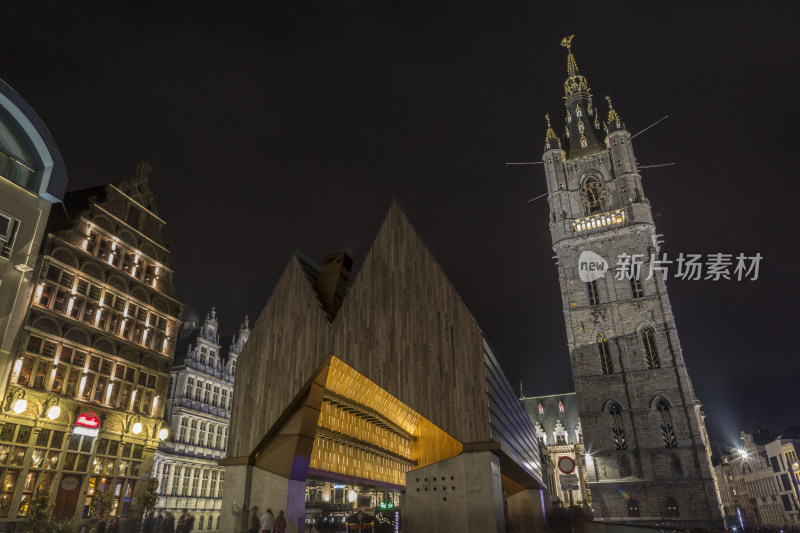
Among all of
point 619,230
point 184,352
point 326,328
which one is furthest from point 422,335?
point 619,230

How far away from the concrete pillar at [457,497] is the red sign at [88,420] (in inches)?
787

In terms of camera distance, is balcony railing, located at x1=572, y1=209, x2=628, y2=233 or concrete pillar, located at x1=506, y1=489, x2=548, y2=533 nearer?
concrete pillar, located at x1=506, y1=489, x2=548, y2=533

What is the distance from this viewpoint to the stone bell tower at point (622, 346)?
53.9m

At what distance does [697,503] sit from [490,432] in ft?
152

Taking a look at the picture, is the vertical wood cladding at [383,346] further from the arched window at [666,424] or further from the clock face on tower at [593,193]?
the clock face on tower at [593,193]

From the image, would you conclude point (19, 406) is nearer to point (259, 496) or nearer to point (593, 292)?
point (259, 496)

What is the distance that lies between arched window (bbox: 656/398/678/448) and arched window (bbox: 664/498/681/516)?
5654mm

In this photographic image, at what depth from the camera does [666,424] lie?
56781mm

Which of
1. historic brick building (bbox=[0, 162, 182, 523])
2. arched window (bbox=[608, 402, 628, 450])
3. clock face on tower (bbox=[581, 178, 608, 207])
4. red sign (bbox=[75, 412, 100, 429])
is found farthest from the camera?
clock face on tower (bbox=[581, 178, 608, 207])

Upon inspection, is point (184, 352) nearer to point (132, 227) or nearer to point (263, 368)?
point (132, 227)

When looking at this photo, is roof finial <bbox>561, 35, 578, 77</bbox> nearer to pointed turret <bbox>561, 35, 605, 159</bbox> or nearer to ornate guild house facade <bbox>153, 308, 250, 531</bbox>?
pointed turret <bbox>561, 35, 605, 159</bbox>

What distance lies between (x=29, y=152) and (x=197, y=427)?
31.2 m

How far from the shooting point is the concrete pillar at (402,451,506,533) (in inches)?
762

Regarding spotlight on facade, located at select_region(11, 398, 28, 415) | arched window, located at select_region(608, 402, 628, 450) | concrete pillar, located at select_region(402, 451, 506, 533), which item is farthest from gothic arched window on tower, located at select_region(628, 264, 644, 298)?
spotlight on facade, located at select_region(11, 398, 28, 415)
